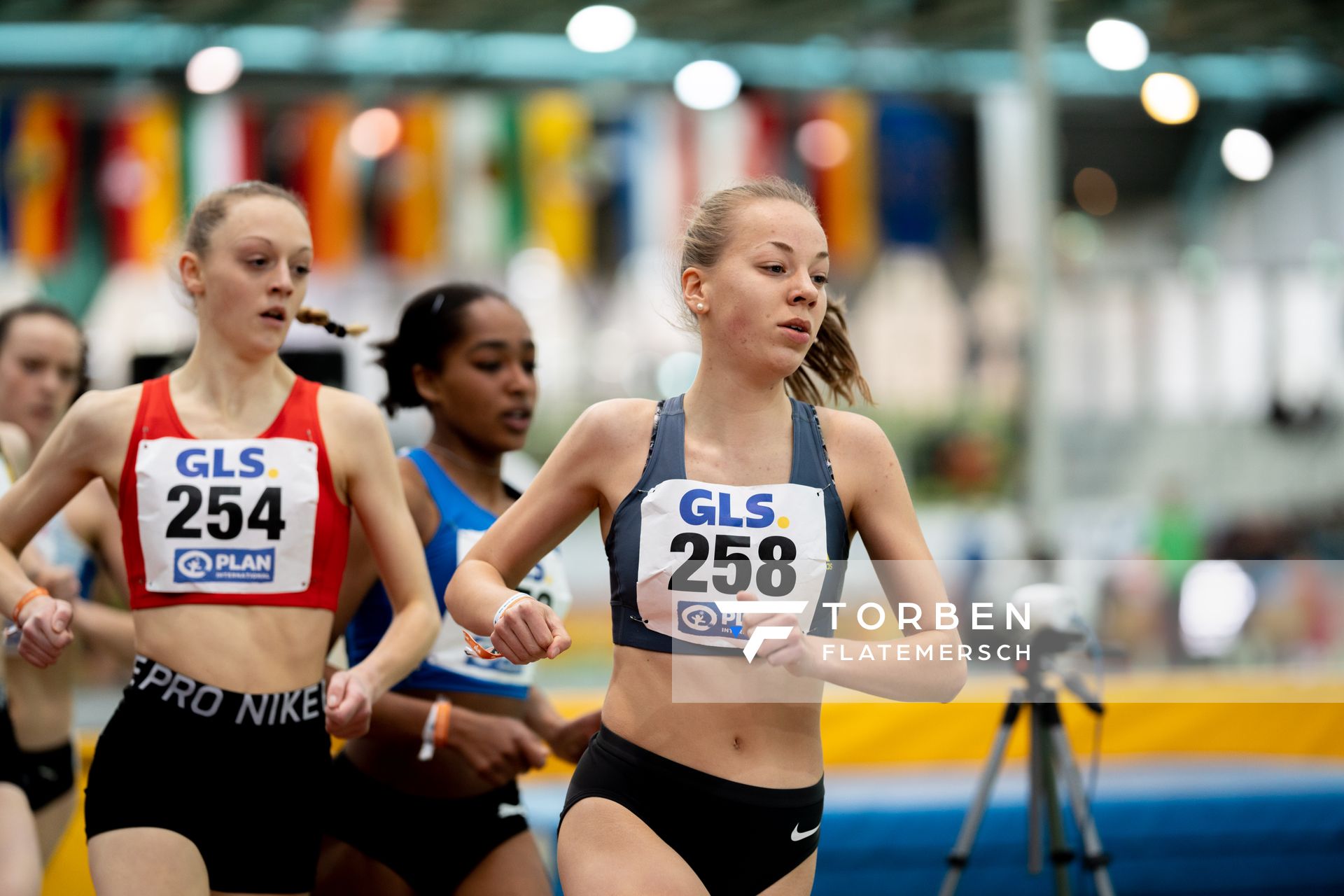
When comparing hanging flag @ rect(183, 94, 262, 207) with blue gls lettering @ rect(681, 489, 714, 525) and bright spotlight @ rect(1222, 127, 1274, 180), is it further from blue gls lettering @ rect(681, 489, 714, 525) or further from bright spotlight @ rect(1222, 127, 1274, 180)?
blue gls lettering @ rect(681, 489, 714, 525)

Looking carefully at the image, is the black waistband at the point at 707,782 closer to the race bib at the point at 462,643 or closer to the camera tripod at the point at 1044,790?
the race bib at the point at 462,643

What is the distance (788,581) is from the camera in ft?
7.42

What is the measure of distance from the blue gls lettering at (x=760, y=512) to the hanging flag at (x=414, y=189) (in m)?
11.4

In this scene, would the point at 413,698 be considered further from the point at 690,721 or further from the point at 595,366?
the point at 595,366

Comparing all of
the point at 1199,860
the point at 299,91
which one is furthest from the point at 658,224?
the point at 1199,860

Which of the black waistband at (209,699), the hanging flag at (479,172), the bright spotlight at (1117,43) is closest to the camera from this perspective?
the black waistband at (209,699)

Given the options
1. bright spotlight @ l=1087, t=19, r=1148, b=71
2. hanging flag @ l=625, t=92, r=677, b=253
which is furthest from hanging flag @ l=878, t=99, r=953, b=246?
bright spotlight @ l=1087, t=19, r=1148, b=71

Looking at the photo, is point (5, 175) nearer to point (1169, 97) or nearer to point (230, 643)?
point (1169, 97)

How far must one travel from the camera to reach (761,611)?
6.58 feet

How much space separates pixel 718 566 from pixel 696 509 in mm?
96

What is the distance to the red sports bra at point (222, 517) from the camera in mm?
2510

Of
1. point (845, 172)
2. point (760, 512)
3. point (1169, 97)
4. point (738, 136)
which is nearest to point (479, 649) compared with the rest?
point (760, 512)

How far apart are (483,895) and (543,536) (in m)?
0.96

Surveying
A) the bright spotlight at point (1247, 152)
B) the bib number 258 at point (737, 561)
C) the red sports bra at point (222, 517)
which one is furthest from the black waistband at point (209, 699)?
the bright spotlight at point (1247, 152)
